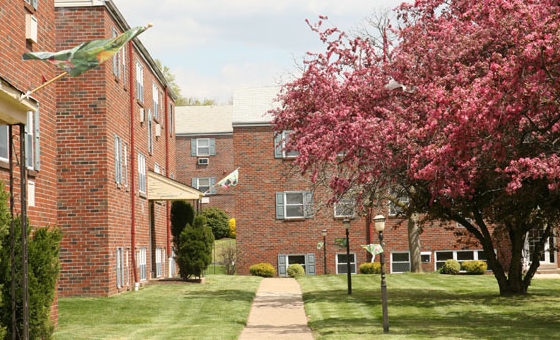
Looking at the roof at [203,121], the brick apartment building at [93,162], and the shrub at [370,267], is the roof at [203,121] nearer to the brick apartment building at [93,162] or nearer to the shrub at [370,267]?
the shrub at [370,267]

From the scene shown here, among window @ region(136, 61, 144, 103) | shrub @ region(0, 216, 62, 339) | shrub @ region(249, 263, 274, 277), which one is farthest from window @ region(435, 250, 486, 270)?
shrub @ region(0, 216, 62, 339)

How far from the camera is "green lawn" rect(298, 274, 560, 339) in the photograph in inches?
690

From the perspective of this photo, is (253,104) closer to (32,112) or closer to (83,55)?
(32,112)

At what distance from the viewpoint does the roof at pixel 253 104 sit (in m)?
45.0

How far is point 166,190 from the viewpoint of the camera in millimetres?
32875

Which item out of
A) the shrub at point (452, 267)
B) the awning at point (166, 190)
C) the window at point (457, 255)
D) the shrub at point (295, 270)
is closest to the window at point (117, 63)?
the awning at point (166, 190)

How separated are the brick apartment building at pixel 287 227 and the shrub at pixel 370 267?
1383 mm

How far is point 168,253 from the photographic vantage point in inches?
1505

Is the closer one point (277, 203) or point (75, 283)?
point (75, 283)

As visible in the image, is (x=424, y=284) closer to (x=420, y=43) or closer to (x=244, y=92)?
(x=420, y=43)

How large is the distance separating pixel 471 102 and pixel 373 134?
300 inches

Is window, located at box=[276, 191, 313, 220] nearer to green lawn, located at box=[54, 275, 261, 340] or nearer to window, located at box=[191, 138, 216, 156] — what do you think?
green lawn, located at box=[54, 275, 261, 340]

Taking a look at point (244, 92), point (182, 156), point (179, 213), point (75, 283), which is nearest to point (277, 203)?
point (244, 92)

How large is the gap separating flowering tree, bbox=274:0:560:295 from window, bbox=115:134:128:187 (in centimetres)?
472
